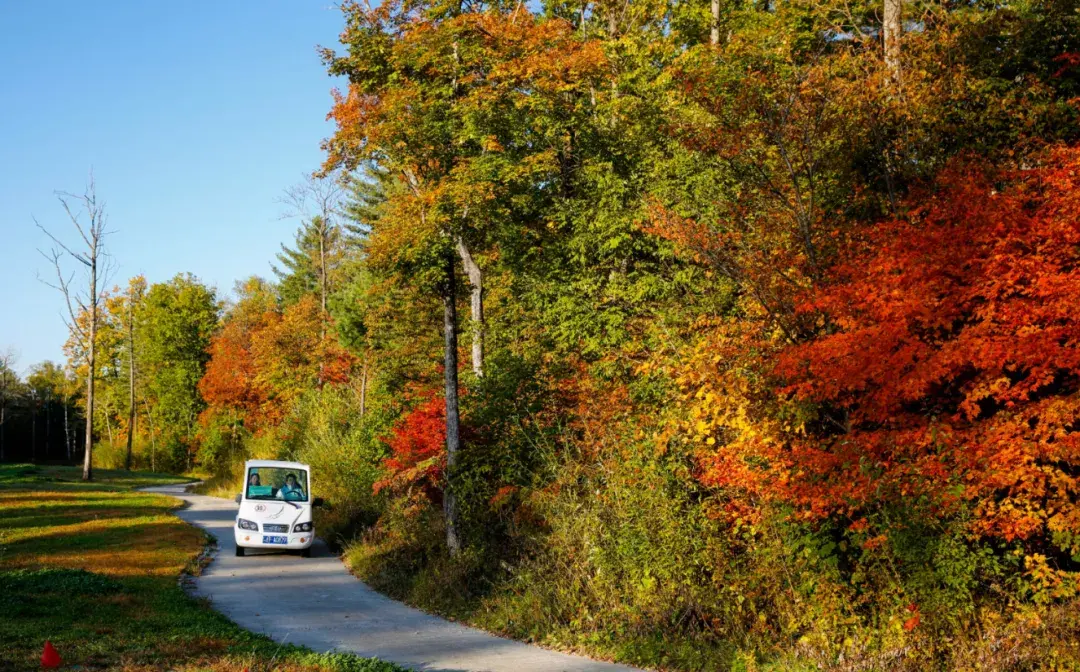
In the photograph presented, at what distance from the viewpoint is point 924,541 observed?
402 inches

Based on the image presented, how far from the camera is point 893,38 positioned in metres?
15.2

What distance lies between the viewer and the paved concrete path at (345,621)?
10922 millimetres

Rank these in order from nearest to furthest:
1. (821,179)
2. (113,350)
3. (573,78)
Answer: (821,179)
(573,78)
(113,350)

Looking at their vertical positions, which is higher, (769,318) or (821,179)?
(821,179)

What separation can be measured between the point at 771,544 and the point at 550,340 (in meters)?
9.25

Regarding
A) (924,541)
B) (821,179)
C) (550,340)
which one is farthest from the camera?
(550,340)

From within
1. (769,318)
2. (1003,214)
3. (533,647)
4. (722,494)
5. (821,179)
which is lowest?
(533,647)

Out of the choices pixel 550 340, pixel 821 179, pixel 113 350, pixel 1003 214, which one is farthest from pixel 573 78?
pixel 113 350

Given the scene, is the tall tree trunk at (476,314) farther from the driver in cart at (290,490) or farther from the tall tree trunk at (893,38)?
the tall tree trunk at (893,38)

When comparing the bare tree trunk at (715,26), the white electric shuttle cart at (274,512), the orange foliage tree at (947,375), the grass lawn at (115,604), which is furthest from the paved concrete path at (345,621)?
the bare tree trunk at (715,26)

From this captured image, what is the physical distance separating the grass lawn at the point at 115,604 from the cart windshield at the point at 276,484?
190 cm

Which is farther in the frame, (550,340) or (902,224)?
(550,340)

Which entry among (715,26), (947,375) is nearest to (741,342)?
(947,375)

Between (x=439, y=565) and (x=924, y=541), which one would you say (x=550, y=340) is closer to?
(x=439, y=565)
